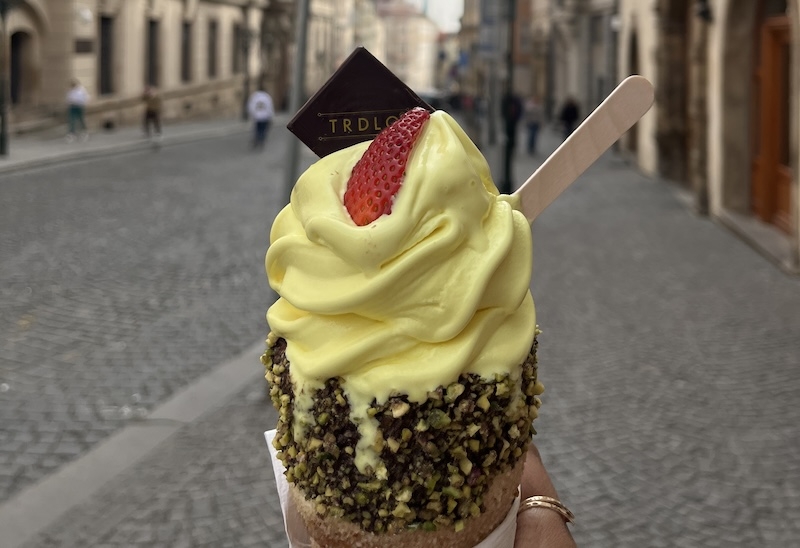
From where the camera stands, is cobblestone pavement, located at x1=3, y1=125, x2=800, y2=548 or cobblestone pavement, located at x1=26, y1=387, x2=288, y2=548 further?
cobblestone pavement, located at x1=3, y1=125, x2=800, y2=548

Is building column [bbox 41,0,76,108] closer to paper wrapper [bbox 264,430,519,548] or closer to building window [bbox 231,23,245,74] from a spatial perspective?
building window [bbox 231,23,245,74]

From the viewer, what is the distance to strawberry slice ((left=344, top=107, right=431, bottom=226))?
1.69 meters

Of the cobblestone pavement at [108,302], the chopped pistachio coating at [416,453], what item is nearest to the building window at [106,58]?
the cobblestone pavement at [108,302]

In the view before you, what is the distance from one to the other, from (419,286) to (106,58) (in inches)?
1217

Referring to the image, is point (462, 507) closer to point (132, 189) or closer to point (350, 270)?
point (350, 270)

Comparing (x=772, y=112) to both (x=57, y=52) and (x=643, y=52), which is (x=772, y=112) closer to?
(x=643, y=52)

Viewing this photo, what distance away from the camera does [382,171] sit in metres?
1.71

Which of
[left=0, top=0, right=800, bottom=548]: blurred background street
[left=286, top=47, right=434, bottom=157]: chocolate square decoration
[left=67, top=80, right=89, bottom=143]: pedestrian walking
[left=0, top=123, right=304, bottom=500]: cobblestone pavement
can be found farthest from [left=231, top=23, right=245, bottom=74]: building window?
[left=286, top=47, right=434, bottom=157]: chocolate square decoration

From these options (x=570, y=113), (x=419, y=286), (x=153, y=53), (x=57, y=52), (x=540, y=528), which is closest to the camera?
(x=419, y=286)

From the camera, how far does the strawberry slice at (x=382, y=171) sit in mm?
1690

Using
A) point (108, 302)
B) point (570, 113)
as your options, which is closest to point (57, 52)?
point (570, 113)

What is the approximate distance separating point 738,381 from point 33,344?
15.8ft

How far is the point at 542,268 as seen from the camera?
32.1 feet

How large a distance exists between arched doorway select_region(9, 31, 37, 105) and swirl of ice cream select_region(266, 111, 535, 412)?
2656 centimetres
